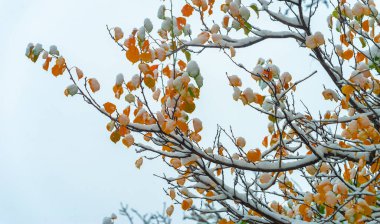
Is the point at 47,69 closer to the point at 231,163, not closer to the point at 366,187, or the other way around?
the point at 231,163

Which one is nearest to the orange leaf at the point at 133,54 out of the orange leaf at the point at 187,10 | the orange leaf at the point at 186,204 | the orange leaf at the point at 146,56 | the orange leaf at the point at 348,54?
the orange leaf at the point at 146,56

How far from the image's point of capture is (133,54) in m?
3.13

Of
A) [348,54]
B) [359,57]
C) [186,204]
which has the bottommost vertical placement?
[186,204]

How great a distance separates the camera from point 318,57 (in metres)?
3.82

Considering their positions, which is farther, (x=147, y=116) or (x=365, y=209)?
(x=147, y=116)

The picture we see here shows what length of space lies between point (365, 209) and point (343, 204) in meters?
0.16

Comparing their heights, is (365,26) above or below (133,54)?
above

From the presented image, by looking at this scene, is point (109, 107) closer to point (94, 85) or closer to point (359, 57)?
point (94, 85)

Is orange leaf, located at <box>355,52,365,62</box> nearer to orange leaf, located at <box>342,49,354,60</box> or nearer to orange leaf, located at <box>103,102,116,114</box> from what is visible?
orange leaf, located at <box>342,49,354,60</box>

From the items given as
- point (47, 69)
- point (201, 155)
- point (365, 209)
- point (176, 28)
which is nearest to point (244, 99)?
point (201, 155)

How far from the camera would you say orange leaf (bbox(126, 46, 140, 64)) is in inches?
123

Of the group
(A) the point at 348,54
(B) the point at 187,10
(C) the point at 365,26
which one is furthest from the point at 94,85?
(C) the point at 365,26

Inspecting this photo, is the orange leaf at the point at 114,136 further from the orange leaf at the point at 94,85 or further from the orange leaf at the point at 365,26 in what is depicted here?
Answer: the orange leaf at the point at 365,26

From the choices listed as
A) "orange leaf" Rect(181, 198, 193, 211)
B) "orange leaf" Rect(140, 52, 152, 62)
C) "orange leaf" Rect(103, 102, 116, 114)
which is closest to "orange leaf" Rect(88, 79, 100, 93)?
"orange leaf" Rect(103, 102, 116, 114)
